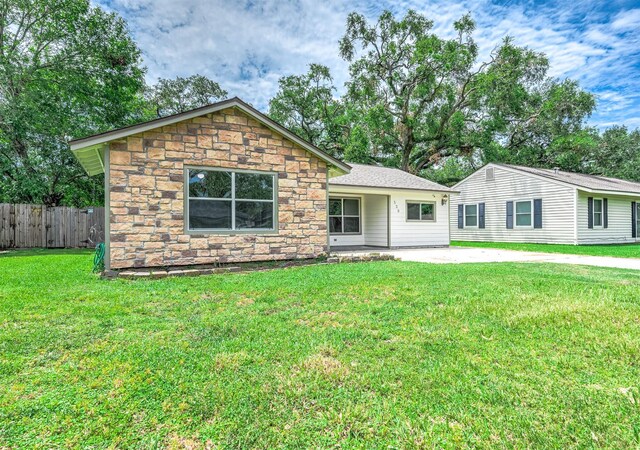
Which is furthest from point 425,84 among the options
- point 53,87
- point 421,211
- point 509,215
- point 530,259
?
point 53,87

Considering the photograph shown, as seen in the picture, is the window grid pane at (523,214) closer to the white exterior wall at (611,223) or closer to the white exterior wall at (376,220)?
the white exterior wall at (611,223)

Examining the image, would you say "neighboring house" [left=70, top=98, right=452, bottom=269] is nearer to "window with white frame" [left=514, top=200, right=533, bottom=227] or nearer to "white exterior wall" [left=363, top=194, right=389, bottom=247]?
"white exterior wall" [left=363, top=194, right=389, bottom=247]

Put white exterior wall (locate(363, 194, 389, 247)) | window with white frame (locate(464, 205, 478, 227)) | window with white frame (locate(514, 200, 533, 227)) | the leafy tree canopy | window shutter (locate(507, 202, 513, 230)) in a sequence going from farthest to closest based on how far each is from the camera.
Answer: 1. the leafy tree canopy
2. window with white frame (locate(464, 205, 478, 227))
3. window shutter (locate(507, 202, 513, 230))
4. window with white frame (locate(514, 200, 533, 227))
5. white exterior wall (locate(363, 194, 389, 247))

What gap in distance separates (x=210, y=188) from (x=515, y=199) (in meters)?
15.2

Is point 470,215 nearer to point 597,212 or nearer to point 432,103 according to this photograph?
point 597,212

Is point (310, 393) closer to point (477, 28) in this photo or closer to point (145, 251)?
point (145, 251)

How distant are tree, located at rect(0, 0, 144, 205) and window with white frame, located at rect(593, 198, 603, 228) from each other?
23076 mm

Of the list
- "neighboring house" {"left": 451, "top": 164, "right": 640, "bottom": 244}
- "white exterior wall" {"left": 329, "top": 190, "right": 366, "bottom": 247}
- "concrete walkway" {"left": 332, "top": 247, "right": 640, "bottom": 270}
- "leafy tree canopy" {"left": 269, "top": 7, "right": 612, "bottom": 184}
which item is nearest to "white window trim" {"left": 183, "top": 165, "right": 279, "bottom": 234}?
"concrete walkway" {"left": 332, "top": 247, "right": 640, "bottom": 270}

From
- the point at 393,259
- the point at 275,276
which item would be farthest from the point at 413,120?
the point at 275,276

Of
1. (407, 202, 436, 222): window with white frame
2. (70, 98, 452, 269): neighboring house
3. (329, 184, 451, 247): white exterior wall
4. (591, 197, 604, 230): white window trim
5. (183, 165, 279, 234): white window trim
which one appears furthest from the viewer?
(591, 197, 604, 230): white window trim

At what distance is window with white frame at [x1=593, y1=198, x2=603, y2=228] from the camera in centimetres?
1518

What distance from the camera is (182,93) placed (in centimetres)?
2719

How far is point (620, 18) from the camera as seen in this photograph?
14.7 metres

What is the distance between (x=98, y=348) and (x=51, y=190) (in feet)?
53.0
